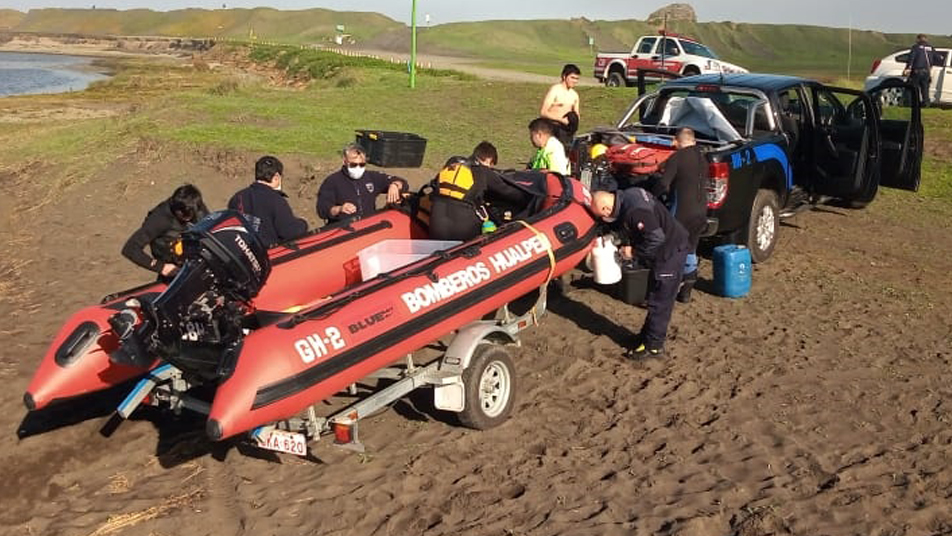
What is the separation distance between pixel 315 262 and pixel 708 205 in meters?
3.90

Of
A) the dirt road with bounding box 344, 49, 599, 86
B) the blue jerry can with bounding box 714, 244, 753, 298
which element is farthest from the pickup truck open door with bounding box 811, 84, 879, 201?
the dirt road with bounding box 344, 49, 599, 86

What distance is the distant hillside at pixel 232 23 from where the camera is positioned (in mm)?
138375

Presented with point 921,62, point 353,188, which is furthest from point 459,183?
point 921,62

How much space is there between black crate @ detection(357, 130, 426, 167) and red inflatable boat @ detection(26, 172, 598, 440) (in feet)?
24.7

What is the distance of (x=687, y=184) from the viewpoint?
7.86 meters

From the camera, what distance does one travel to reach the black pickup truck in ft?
29.1

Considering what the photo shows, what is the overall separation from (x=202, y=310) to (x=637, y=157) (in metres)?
4.94

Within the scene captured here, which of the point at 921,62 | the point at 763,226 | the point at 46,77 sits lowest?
the point at 763,226

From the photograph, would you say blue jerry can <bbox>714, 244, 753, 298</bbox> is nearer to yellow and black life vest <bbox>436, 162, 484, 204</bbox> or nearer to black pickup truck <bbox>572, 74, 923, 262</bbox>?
black pickup truck <bbox>572, 74, 923, 262</bbox>

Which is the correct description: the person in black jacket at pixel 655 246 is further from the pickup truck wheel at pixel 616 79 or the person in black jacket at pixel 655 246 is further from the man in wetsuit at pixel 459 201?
the pickup truck wheel at pixel 616 79

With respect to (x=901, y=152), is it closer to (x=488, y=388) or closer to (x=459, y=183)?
(x=459, y=183)

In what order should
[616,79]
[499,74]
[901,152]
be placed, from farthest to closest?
[499,74], [616,79], [901,152]

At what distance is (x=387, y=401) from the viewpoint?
5527mm

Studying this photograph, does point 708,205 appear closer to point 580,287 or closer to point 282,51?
point 580,287
